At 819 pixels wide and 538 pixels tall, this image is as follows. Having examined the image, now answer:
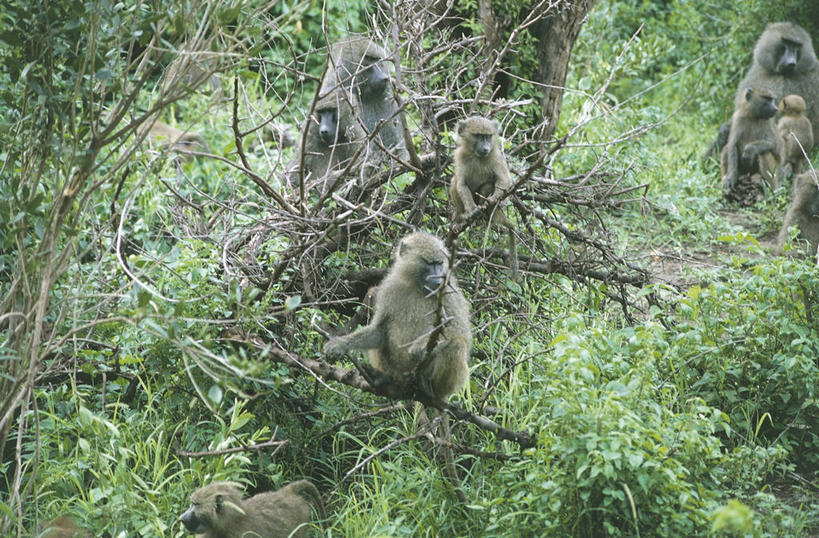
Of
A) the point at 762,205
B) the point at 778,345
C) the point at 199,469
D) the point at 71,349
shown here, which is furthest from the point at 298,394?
the point at 762,205

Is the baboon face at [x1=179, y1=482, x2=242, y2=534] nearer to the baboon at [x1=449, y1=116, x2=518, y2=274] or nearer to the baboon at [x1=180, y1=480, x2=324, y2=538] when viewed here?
the baboon at [x1=180, y1=480, x2=324, y2=538]

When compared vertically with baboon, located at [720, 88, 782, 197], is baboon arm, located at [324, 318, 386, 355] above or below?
below

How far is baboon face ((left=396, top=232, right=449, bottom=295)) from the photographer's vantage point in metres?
3.88

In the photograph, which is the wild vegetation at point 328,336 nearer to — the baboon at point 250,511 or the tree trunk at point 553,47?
the baboon at point 250,511

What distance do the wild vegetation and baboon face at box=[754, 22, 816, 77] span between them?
454 centimetres

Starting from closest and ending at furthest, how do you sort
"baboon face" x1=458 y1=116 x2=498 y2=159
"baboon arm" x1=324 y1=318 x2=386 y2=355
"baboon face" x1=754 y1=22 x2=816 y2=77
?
1. "baboon arm" x1=324 y1=318 x2=386 y2=355
2. "baboon face" x1=458 y1=116 x2=498 y2=159
3. "baboon face" x1=754 y1=22 x2=816 y2=77

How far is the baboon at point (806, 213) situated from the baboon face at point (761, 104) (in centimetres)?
168

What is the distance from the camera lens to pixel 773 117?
9.00 meters

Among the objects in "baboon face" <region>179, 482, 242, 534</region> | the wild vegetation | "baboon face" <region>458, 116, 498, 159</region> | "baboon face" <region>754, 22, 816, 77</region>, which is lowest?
"baboon face" <region>179, 482, 242, 534</region>

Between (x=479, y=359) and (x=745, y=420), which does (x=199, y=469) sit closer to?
(x=479, y=359)

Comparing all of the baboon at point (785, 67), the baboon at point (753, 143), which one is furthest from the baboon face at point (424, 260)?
the baboon at point (785, 67)

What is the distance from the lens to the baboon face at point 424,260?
153 inches

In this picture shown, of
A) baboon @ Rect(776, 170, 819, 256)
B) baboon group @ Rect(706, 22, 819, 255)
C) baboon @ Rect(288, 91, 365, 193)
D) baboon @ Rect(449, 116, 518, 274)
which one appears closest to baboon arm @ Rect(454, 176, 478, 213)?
baboon @ Rect(449, 116, 518, 274)

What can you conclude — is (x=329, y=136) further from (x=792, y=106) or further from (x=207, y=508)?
(x=792, y=106)
